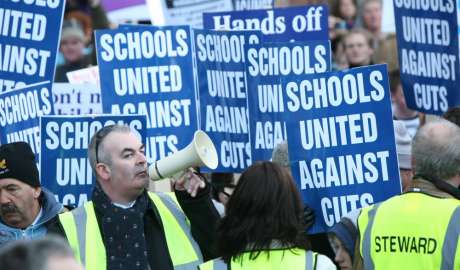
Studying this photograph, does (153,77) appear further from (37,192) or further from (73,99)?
(37,192)

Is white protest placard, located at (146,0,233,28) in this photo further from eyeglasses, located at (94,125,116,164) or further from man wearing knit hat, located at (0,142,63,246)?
eyeglasses, located at (94,125,116,164)

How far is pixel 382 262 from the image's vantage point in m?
4.80

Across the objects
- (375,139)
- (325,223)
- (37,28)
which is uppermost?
(37,28)

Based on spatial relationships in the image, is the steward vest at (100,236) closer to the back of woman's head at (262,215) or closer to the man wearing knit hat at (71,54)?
the back of woman's head at (262,215)

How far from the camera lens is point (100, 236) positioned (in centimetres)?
516

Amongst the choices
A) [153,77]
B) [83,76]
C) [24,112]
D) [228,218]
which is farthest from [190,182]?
[83,76]

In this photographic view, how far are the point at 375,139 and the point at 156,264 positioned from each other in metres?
1.57

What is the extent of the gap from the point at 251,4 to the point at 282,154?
3908 mm

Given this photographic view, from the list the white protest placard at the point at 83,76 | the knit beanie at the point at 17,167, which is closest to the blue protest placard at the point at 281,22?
the white protest placard at the point at 83,76

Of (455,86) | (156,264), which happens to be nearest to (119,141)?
(156,264)

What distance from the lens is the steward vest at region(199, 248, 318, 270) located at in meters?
4.49

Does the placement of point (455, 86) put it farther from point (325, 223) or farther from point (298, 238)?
point (298, 238)

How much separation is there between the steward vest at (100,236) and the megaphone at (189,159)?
145mm

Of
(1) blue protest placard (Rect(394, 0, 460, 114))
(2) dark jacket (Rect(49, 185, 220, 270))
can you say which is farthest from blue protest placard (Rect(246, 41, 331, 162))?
(2) dark jacket (Rect(49, 185, 220, 270))
